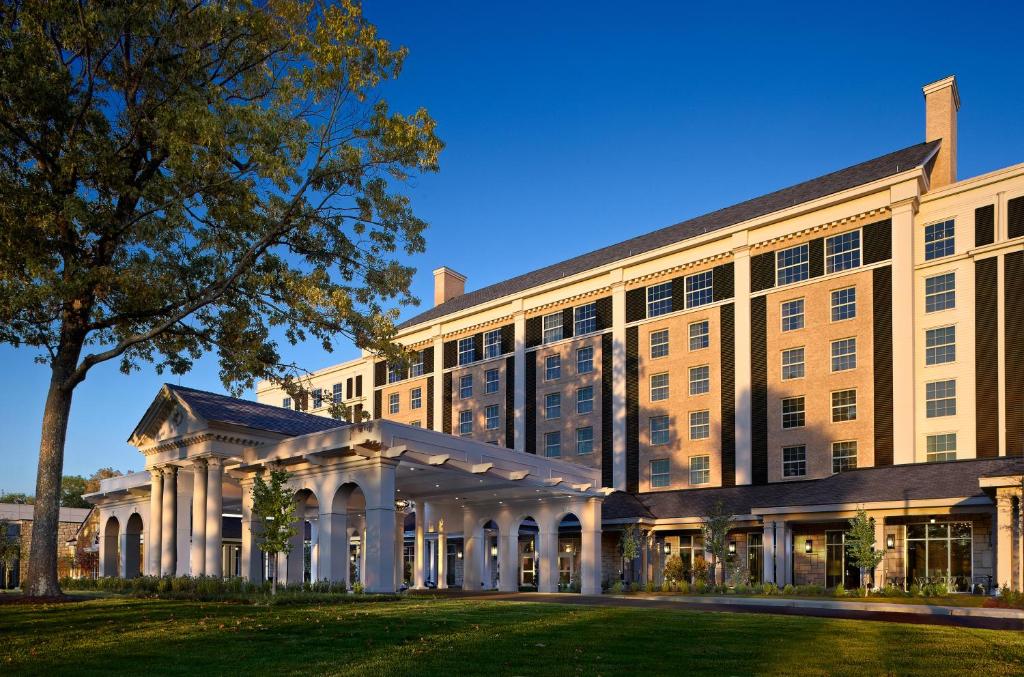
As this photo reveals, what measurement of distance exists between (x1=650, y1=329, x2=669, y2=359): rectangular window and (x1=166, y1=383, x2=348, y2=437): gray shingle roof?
20993mm

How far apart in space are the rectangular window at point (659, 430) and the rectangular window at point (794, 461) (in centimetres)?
756

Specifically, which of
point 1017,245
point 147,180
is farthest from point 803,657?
point 1017,245

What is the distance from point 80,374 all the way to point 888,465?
35.0m

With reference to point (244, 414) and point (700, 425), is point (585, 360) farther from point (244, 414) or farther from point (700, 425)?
point (244, 414)

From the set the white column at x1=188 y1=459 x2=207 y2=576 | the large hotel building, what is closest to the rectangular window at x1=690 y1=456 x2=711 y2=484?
the large hotel building

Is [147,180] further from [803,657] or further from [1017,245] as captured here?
[1017,245]

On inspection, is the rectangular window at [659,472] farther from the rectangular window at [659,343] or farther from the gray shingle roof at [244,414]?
the gray shingle roof at [244,414]

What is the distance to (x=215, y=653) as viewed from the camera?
1420 centimetres

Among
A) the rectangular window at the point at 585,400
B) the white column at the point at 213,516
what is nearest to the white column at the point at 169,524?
the white column at the point at 213,516

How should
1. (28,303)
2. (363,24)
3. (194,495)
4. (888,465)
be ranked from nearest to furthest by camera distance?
(28,303) < (363,24) < (194,495) < (888,465)

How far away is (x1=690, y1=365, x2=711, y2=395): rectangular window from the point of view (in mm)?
50375

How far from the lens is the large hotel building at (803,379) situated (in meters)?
38.9

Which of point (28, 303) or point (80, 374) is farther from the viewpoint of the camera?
point (80, 374)

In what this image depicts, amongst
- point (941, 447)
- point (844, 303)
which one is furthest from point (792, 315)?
point (941, 447)
